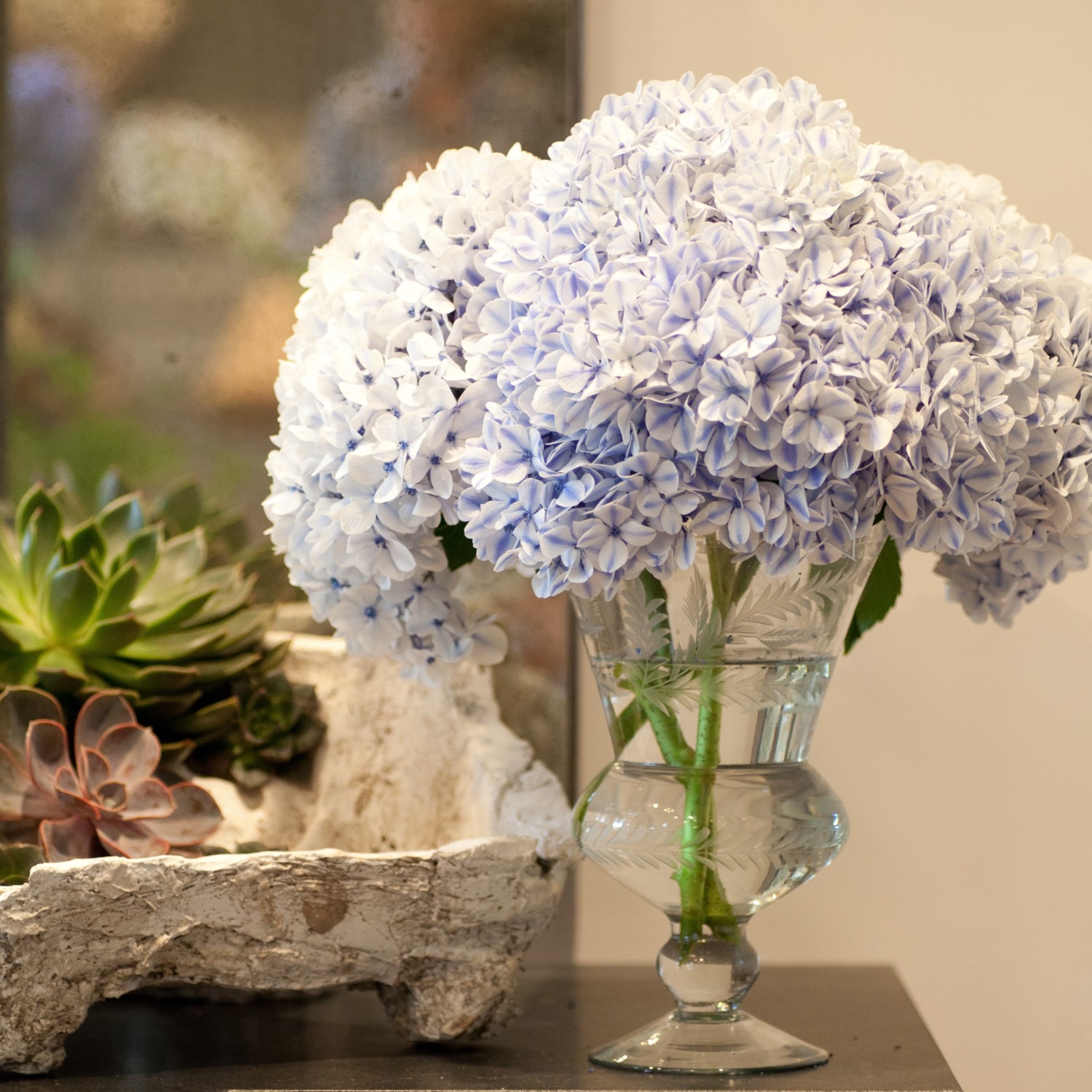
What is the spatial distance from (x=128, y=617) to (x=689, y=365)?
1.34 feet

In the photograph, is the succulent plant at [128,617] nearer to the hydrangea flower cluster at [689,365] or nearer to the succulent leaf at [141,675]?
the succulent leaf at [141,675]

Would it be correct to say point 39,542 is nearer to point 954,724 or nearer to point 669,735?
point 669,735

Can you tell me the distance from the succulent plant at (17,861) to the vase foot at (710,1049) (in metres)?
0.31

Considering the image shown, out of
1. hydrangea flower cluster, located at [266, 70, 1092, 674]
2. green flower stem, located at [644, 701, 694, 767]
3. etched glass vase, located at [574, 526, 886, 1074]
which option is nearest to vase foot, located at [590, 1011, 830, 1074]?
etched glass vase, located at [574, 526, 886, 1074]

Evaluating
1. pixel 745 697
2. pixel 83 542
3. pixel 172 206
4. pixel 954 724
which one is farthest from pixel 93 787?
pixel 954 724

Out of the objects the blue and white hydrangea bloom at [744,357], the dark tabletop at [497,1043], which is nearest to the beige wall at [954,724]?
the dark tabletop at [497,1043]

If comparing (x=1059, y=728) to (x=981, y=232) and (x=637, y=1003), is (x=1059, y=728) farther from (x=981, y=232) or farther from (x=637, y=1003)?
(x=981, y=232)

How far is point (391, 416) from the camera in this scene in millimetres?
611

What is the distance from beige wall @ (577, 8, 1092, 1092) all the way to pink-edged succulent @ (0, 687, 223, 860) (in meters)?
0.37

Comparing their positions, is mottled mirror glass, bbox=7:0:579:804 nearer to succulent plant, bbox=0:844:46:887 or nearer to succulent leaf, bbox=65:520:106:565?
succulent leaf, bbox=65:520:106:565

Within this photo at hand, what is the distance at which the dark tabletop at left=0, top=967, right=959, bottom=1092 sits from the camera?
2.10 feet

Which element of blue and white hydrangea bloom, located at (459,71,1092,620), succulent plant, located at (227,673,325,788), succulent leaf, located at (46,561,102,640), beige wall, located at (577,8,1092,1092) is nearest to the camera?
blue and white hydrangea bloom, located at (459,71,1092,620)

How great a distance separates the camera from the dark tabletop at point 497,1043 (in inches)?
25.2

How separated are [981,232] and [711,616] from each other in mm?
213
